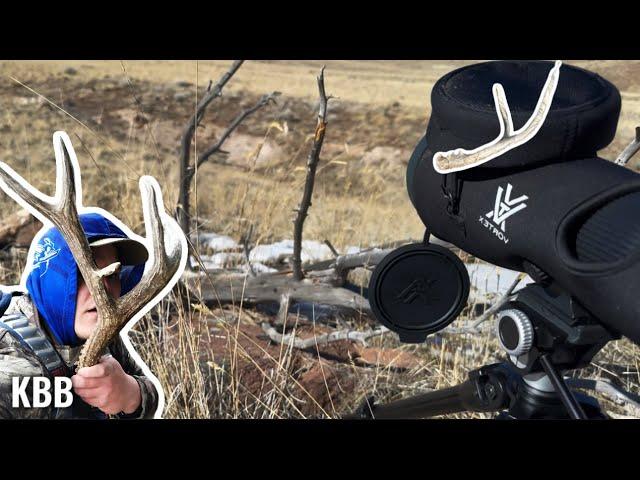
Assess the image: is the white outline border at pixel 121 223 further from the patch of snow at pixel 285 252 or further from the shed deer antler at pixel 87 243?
the patch of snow at pixel 285 252

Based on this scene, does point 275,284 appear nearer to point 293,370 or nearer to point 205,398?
point 293,370

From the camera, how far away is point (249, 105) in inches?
120

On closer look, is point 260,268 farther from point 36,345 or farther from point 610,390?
point 610,390

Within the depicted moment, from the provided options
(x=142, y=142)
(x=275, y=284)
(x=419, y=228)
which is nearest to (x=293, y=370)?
(x=275, y=284)

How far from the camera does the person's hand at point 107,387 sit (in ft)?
7.07

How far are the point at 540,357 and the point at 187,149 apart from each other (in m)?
1.35

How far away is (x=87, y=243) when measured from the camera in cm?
205

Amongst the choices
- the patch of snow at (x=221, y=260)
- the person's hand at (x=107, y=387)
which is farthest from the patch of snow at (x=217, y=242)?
the person's hand at (x=107, y=387)

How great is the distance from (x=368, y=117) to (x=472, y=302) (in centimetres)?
71

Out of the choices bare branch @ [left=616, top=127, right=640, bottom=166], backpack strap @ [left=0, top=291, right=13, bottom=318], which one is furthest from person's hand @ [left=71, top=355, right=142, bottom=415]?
bare branch @ [left=616, top=127, right=640, bottom=166]

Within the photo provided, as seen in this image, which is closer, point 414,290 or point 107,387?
point 414,290

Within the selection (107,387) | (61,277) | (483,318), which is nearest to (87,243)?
(61,277)

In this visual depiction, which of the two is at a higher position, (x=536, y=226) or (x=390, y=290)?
(x=536, y=226)

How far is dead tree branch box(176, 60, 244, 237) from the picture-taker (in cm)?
272
